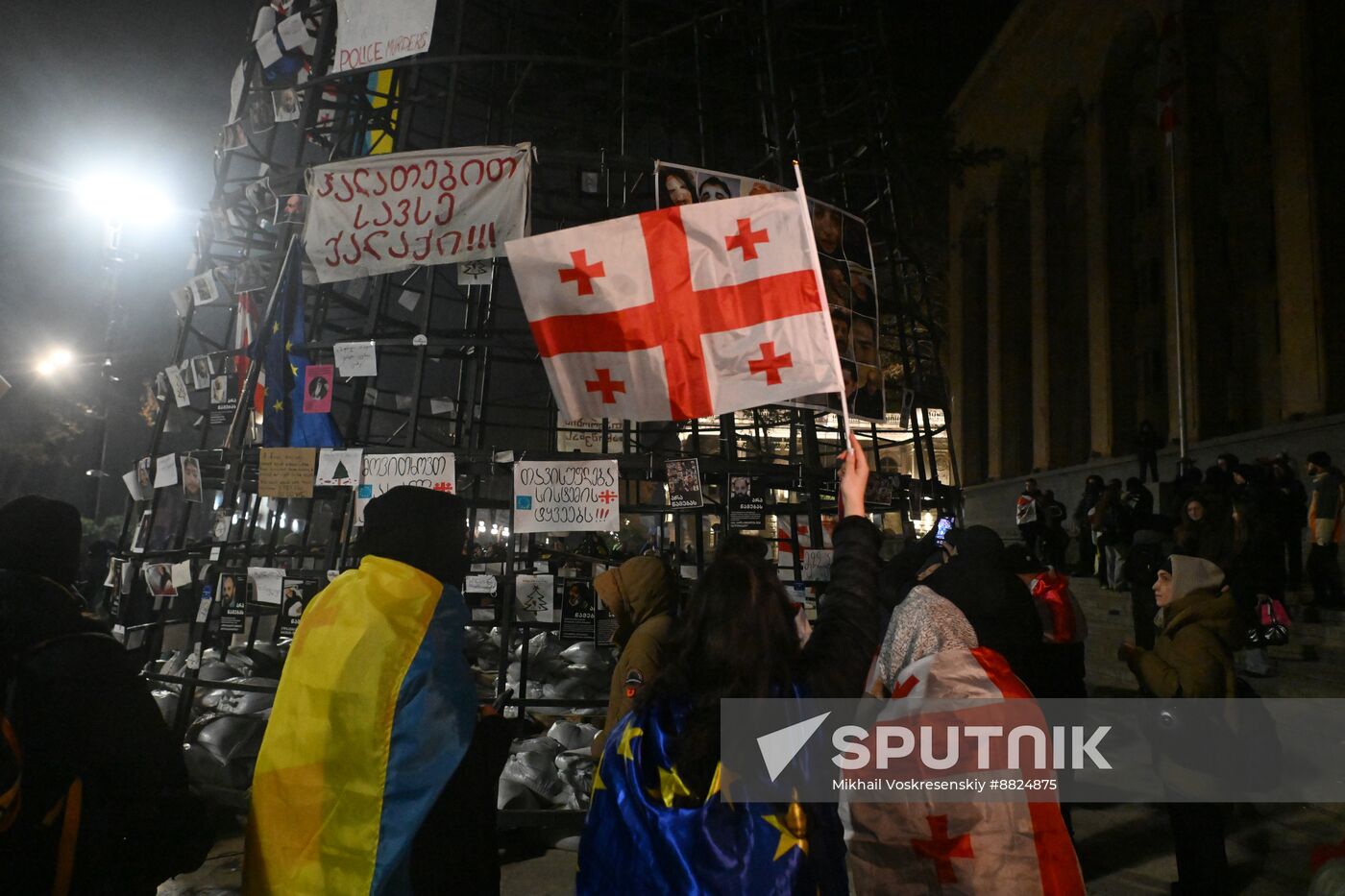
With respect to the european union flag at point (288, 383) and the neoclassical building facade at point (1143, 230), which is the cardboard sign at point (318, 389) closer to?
the european union flag at point (288, 383)

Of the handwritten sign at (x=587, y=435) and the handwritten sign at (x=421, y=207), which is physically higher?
the handwritten sign at (x=421, y=207)

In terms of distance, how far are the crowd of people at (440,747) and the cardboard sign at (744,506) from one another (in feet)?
10.00

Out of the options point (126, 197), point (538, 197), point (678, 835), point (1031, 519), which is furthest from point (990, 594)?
point (126, 197)

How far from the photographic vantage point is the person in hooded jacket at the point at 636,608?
144 inches

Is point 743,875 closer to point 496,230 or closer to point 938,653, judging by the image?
point 938,653

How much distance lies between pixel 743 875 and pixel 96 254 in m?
37.6

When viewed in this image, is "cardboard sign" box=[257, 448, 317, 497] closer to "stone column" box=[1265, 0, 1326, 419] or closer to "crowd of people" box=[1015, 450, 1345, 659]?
"crowd of people" box=[1015, 450, 1345, 659]

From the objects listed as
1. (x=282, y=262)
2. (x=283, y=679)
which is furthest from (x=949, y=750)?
(x=282, y=262)

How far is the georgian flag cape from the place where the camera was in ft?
8.00

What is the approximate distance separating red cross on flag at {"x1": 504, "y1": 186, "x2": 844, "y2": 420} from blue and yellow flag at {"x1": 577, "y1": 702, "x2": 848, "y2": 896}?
2.21 meters

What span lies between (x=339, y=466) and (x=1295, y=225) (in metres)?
22.0

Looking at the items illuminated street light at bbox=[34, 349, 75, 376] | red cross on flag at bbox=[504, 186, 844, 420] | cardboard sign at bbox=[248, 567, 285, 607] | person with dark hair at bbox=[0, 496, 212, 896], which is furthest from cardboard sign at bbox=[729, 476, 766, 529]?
illuminated street light at bbox=[34, 349, 75, 376]

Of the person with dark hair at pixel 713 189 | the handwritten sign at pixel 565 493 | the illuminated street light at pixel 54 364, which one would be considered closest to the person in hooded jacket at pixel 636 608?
the handwritten sign at pixel 565 493

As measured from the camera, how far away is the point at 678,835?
6.74ft
